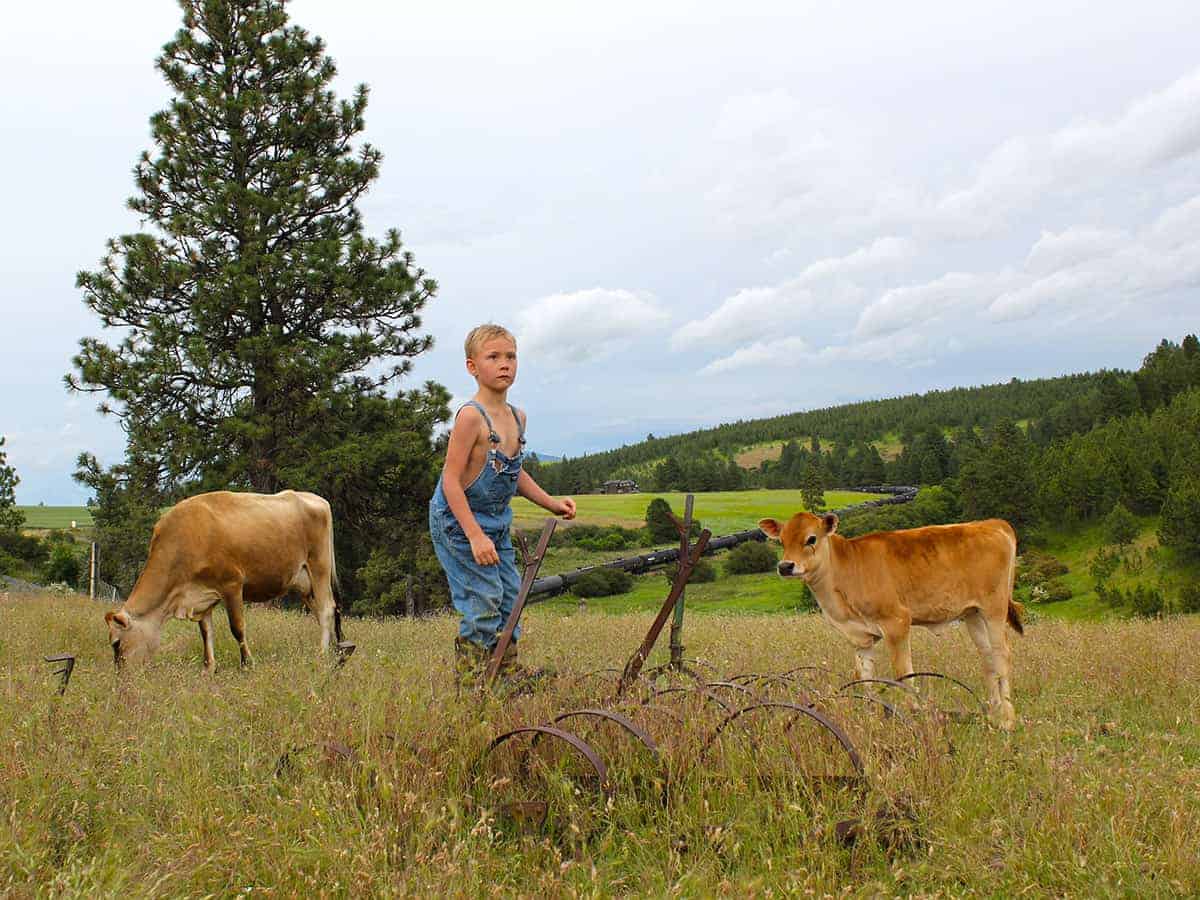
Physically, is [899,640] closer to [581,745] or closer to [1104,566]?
[581,745]

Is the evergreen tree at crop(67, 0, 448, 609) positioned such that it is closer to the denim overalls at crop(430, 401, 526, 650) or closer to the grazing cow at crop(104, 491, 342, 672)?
the grazing cow at crop(104, 491, 342, 672)

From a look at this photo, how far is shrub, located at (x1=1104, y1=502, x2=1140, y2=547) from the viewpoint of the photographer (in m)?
49.8

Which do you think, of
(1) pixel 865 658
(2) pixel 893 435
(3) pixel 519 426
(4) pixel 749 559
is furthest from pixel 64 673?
(2) pixel 893 435

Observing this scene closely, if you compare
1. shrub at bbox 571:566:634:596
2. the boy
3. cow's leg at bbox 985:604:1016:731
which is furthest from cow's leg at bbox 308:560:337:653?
shrub at bbox 571:566:634:596

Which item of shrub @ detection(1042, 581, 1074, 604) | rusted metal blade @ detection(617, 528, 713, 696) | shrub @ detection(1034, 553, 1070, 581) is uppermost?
rusted metal blade @ detection(617, 528, 713, 696)

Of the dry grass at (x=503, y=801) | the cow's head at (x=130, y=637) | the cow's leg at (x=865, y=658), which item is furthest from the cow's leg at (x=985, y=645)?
the cow's head at (x=130, y=637)

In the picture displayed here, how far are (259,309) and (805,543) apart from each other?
639 inches

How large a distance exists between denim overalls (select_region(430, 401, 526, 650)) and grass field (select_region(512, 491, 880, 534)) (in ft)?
104

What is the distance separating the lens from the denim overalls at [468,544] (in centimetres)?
521

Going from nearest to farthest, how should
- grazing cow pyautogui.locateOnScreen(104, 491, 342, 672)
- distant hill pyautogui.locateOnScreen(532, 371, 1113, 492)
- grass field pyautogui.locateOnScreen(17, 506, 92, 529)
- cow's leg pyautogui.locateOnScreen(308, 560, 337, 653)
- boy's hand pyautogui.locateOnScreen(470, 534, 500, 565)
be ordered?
boy's hand pyautogui.locateOnScreen(470, 534, 500, 565) < grazing cow pyautogui.locateOnScreen(104, 491, 342, 672) < cow's leg pyautogui.locateOnScreen(308, 560, 337, 653) < grass field pyautogui.locateOnScreen(17, 506, 92, 529) < distant hill pyautogui.locateOnScreen(532, 371, 1113, 492)

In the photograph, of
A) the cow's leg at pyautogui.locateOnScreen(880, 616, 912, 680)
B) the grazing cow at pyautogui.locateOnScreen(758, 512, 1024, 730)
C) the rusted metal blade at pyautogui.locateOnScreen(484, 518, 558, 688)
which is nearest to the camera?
the rusted metal blade at pyautogui.locateOnScreen(484, 518, 558, 688)

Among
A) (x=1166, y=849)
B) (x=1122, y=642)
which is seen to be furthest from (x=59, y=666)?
(x=1122, y=642)

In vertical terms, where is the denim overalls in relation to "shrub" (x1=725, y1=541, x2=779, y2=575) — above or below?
above

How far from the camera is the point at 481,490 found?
530 cm
